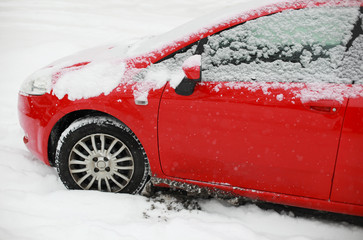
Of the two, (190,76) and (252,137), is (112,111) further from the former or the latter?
(252,137)

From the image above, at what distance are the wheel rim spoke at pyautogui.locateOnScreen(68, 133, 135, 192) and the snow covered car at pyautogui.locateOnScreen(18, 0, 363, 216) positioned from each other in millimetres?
11

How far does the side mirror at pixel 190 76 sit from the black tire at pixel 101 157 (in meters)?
0.55

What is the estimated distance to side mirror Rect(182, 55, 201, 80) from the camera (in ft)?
6.81

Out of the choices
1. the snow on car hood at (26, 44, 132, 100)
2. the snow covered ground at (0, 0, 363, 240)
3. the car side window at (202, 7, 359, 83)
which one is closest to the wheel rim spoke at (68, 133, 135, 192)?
the snow covered ground at (0, 0, 363, 240)

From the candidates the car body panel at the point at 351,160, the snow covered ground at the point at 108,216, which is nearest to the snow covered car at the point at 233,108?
the car body panel at the point at 351,160

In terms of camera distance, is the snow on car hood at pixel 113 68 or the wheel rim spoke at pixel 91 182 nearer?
the snow on car hood at pixel 113 68

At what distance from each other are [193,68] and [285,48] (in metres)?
0.69

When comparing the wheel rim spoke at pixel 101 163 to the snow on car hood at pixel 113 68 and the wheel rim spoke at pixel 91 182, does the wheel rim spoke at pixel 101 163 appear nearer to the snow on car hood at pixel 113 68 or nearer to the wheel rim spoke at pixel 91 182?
the wheel rim spoke at pixel 91 182

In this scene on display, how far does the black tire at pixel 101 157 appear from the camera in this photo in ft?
8.11

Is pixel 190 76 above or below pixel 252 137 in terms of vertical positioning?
above

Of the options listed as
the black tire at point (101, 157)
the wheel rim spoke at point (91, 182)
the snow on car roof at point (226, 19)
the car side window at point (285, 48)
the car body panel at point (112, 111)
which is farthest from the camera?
the wheel rim spoke at point (91, 182)

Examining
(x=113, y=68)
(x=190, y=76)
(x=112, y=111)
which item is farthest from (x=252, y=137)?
(x=113, y=68)

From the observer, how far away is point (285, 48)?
2.21 meters

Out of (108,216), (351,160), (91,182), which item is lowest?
(108,216)
